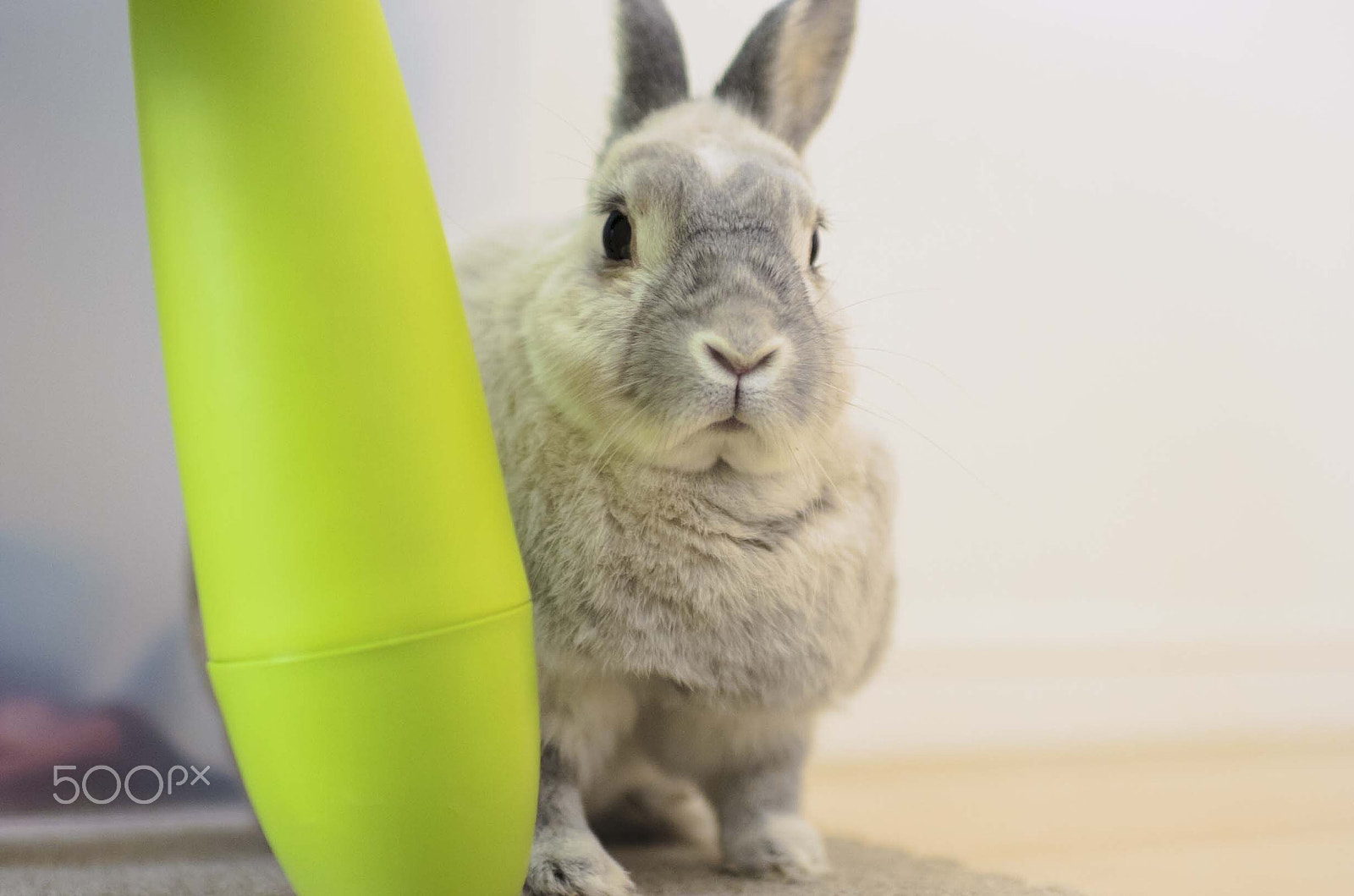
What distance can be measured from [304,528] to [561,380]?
0.69ft

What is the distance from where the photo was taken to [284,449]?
52cm

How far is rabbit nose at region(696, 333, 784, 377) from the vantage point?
61 centimetres

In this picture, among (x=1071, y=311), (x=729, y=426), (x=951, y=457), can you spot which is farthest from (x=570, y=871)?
(x=1071, y=311)

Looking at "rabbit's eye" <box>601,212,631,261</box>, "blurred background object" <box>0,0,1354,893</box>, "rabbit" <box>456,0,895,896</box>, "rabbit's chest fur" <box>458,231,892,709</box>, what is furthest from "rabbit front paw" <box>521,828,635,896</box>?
"rabbit's eye" <box>601,212,631,261</box>

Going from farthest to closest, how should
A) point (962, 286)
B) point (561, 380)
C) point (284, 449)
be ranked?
1. point (962, 286)
2. point (561, 380)
3. point (284, 449)

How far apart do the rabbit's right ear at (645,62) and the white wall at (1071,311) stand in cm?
7

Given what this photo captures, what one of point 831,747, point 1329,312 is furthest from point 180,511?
point 1329,312

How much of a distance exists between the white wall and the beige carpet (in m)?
0.15

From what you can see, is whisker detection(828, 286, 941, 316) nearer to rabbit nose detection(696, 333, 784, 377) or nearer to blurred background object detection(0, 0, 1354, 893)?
blurred background object detection(0, 0, 1354, 893)

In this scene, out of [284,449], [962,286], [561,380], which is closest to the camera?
[284,449]

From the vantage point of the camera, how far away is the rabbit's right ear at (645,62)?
0.75m

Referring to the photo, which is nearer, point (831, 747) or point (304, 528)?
point (304, 528)

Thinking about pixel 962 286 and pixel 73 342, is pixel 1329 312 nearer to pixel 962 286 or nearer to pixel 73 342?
pixel 962 286

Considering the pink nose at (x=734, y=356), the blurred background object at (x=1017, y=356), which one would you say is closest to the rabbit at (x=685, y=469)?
the pink nose at (x=734, y=356)
